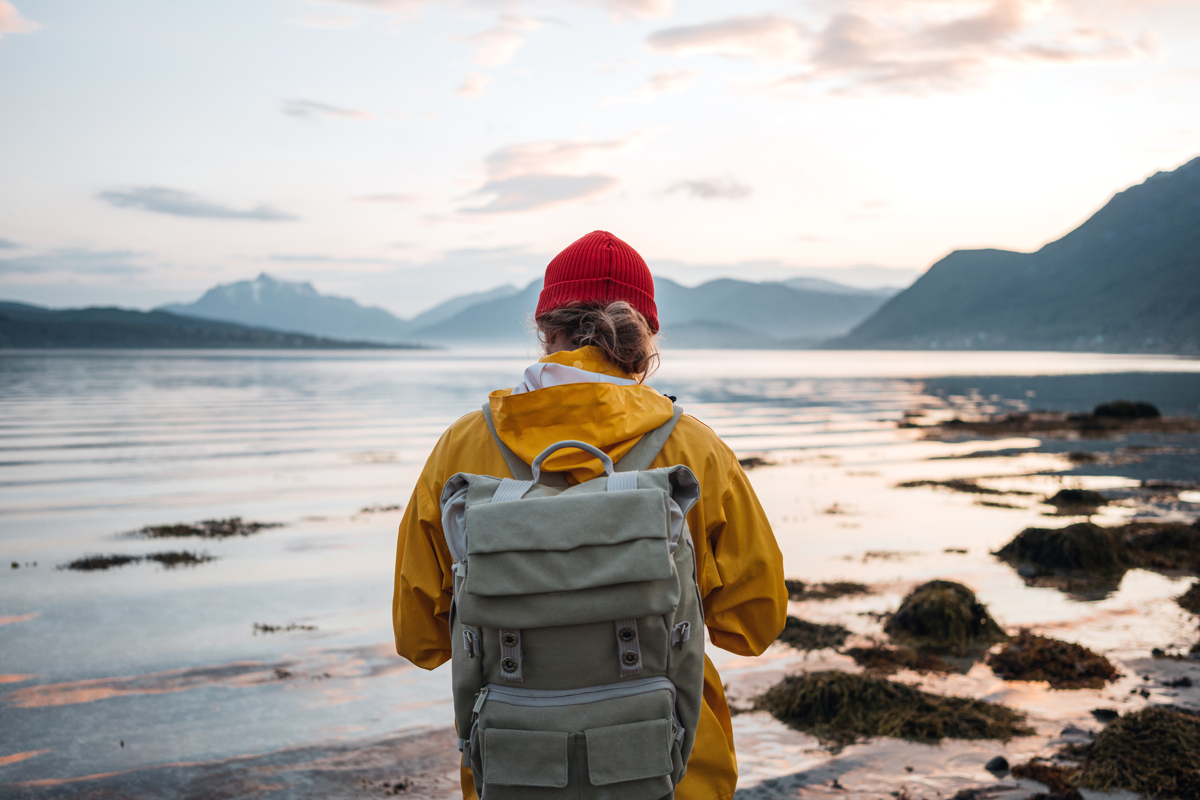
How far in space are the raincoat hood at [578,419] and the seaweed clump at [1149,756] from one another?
4347 mm

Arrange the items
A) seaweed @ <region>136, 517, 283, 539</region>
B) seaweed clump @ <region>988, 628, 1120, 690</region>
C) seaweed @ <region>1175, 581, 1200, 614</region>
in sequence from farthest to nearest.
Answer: seaweed @ <region>136, 517, 283, 539</region>
seaweed @ <region>1175, 581, 1200, 614</region>
seaweed clump @ <region>988, 628, 1120, 690</region>

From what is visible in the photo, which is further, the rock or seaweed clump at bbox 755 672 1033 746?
seaweed clump at bbox 755 672 1033 746

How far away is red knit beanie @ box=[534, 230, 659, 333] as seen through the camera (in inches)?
91.0

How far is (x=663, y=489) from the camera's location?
1.94 metres

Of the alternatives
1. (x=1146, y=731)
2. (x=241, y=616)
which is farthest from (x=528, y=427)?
(x=241, y=616)

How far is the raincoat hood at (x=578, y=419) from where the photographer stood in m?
2.01

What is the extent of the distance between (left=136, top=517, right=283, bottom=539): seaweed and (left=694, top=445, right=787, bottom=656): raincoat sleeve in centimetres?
1136

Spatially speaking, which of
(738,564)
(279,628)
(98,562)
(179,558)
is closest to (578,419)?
(738,564)

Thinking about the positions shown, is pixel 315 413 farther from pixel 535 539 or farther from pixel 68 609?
pixel 535 539

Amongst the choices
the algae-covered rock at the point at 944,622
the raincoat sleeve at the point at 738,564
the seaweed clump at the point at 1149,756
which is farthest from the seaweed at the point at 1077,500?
the raincoat sleeve at the point at 738,564

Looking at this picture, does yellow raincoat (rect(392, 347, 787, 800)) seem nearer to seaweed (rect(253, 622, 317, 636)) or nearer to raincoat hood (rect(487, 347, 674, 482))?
raincoat hood (rect(487, 347, 674, 482))

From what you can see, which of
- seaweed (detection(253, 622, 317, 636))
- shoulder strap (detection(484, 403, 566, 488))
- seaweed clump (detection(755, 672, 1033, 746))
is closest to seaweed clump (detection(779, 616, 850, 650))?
seaweed clump (detection(755, 672, 1033, 746))

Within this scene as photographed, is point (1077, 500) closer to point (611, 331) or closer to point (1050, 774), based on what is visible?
point (1050, 774)

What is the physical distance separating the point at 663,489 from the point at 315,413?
33447 millimetres
